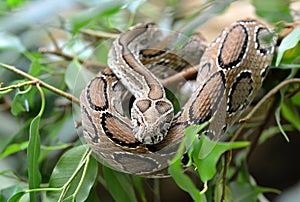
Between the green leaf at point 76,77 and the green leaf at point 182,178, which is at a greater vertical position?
the green leaf at point 76,77

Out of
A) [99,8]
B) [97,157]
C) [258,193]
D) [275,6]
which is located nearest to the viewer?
[275,6]

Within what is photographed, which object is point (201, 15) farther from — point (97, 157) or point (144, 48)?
point (97, 157)

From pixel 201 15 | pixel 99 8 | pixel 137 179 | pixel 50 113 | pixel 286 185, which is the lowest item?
pixel 286 185

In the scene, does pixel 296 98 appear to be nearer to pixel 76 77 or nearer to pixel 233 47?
pixel 233 47

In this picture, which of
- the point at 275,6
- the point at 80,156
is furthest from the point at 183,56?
the point at 275,6

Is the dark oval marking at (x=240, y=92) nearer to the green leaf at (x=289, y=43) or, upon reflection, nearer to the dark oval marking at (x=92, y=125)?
the green leaf at (x=289, y=43)

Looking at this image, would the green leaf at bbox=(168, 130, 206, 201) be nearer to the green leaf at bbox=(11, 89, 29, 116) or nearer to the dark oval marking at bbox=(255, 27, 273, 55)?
the dark oval marking at bbox=(255, 27, 273, 55)

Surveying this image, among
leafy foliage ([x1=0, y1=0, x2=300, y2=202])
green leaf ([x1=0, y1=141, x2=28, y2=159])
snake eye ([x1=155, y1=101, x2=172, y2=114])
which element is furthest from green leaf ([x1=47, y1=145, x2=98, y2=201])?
green leaf ([x1=0, y1=141, x2=28, y2=159])

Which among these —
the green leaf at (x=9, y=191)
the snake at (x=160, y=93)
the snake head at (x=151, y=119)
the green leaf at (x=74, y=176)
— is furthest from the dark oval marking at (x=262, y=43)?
the green leaf at (x=9, y=191)
